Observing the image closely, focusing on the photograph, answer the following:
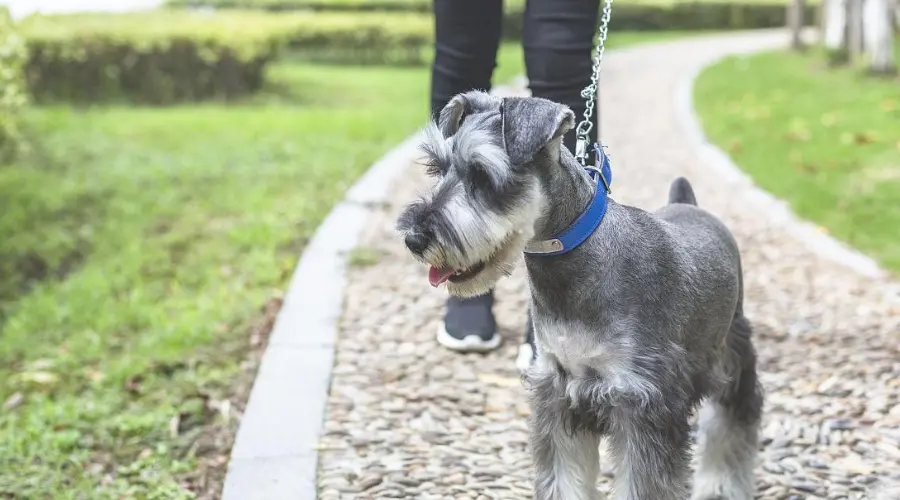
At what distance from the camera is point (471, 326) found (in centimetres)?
423

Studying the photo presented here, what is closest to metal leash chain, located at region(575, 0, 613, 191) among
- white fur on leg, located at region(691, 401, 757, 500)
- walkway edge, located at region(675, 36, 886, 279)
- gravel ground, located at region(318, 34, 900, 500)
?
white fur on leg, located at region(691, 401, 757, 500)

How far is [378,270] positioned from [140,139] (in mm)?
5139

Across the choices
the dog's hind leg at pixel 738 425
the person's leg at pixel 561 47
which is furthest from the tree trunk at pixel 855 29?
the dog's hind leg at pixel 738 425

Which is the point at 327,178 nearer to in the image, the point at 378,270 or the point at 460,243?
the point at 378,270

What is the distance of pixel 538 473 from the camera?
106 inches

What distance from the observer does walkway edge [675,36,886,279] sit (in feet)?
17.7

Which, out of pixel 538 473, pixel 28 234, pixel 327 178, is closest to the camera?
pixel 538 473

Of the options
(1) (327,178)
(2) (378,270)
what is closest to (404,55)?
(1) (327,178)

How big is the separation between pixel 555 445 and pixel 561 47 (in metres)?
1.56

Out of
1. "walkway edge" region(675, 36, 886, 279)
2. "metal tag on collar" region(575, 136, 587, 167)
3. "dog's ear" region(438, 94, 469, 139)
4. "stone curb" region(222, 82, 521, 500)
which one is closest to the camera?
"dog's ear" region(438, 94, 469, 139)

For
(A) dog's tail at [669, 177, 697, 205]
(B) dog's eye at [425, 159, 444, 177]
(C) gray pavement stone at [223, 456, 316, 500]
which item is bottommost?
(C) gray pavement stone at [223, 456, 316, 500]

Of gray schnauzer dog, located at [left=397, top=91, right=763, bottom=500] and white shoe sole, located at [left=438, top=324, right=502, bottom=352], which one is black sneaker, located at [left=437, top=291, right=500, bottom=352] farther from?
gray schnauzer dog, located at [left=397, top=91, right=763, bottom=500]

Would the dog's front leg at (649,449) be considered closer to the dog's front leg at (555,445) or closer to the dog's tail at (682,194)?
the dog's front leg at (555,445)

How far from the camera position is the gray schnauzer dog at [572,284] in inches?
93.0
